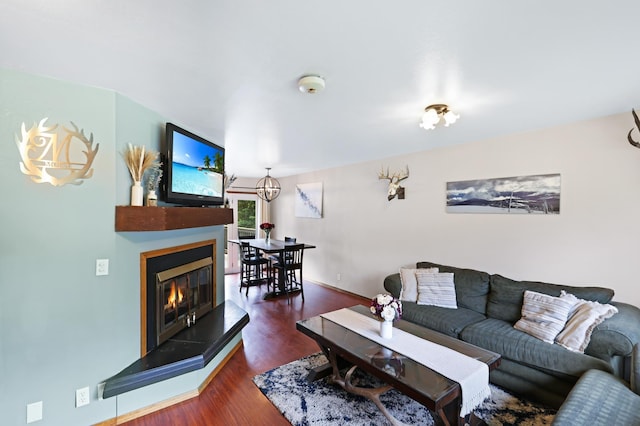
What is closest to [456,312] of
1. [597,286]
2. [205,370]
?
[597,286]

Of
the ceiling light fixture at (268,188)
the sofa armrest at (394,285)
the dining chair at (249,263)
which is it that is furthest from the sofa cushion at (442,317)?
the ceiling light fixture at (268,188)

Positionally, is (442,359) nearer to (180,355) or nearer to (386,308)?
(386,308)

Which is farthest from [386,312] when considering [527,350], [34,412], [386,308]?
[34,412]

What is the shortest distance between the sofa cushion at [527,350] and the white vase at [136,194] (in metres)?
3.14

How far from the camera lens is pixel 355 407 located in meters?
2.22

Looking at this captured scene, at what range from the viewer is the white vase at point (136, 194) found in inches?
87.0

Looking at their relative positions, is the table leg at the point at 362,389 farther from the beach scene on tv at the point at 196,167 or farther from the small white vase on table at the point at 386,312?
the beach scene on tv at the point at 196,167

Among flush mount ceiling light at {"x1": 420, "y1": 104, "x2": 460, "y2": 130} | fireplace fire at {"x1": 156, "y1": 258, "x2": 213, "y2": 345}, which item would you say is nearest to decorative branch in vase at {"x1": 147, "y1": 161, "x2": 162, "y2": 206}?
fireplace fire at {"x1": 156, "y1": 258, "x2": 213, "y2": 345}

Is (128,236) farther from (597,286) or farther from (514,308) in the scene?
(597,286)

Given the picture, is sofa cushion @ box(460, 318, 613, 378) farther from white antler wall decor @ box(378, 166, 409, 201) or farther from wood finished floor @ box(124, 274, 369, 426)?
white antler wall decor @ box(378, 166, 409, 201)

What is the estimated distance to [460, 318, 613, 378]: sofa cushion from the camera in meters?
2.07

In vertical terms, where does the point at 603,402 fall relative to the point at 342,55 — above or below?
below

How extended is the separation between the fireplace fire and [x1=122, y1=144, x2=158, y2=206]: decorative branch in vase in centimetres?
72

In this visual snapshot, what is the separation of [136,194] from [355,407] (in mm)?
2453
